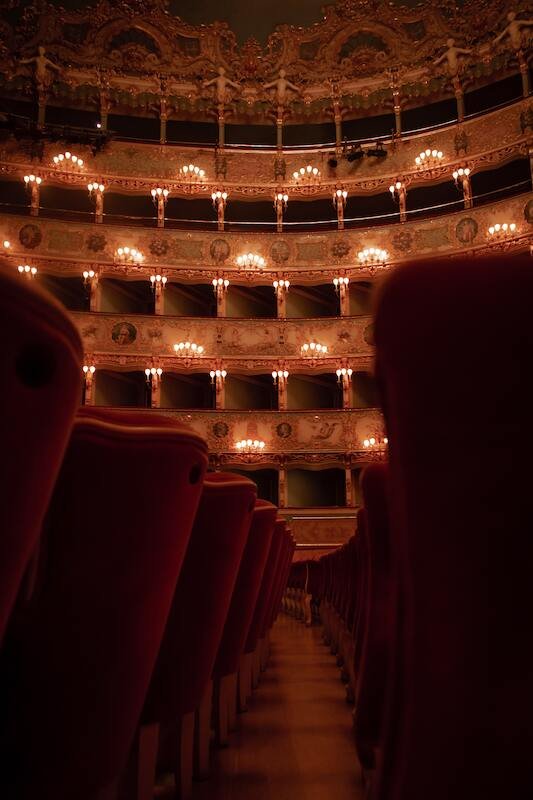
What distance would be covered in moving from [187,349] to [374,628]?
691 inches

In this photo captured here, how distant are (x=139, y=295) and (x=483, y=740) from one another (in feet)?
69.5

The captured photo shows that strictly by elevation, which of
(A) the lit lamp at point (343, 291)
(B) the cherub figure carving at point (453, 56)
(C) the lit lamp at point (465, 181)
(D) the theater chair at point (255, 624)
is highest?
(B) the cherub figure carving at point (453, 56)

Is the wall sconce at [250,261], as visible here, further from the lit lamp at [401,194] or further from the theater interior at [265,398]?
the lit lamp at [401,194]

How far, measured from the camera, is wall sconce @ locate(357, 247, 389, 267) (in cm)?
1967

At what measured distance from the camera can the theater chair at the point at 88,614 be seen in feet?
3.96

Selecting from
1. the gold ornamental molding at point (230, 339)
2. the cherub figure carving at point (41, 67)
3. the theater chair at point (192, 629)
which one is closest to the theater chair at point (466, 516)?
the theater chair at point (192, 629)

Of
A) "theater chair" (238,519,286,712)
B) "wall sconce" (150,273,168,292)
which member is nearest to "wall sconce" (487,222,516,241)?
"wall sconce" (150,273,168,292)

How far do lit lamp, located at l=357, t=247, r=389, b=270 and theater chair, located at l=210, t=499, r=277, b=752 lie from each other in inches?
676

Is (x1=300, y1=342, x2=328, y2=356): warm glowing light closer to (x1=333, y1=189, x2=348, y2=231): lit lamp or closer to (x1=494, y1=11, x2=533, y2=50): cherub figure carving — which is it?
(x1=333, y1=189, x2=348, y2=231): lit lamp

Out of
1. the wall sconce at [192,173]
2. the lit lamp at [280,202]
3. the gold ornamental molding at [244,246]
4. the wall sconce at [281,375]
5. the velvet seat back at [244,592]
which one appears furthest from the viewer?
the wall sconce at [192,173]

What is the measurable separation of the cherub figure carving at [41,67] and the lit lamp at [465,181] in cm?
1105

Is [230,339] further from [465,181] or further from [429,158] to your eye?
[465,181]

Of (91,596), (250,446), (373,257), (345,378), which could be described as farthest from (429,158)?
(91,596)

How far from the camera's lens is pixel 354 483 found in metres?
19.2
